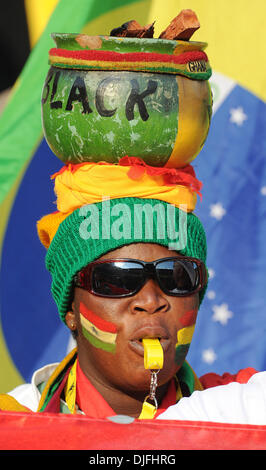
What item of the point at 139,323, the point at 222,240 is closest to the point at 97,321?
the point at 139,323

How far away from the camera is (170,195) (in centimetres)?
234

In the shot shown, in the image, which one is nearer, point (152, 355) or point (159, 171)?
point (152, 355)

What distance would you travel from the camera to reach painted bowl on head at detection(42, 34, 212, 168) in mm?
2217

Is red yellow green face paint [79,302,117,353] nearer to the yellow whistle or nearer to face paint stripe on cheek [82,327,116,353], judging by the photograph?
face paint stripe on cheek [82,327,116,353]

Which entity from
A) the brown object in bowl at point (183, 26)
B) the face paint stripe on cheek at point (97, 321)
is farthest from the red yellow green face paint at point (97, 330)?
the brown object in bowl at point (183, 26)

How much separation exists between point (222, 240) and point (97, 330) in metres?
1.30

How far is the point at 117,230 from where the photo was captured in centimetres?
229

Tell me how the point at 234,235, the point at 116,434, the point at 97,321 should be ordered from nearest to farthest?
the point at 116,434 < the point at 97,321 < the point at 234,235

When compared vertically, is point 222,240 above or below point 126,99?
above

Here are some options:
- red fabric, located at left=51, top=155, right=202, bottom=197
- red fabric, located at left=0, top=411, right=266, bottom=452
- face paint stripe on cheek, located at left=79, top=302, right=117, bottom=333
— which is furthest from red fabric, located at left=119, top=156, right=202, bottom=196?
red fabric, located at left=0, top=411, right=266, bottom=452

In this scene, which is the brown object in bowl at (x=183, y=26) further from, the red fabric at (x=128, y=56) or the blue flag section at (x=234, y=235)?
the blue flag section at (x=234, y=235)

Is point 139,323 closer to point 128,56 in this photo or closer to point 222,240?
point 128,56

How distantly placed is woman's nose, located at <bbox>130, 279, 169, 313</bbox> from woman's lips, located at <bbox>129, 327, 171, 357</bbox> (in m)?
0.06

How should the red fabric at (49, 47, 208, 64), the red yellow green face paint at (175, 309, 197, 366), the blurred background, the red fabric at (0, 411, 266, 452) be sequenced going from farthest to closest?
1. the blurred background
2. the red yellow green face paint at (175, 309, 197, 366)
3. the red fabric at (49, 47, 208, 64)
4. the red fabric at (0, 411, 266, 452)
